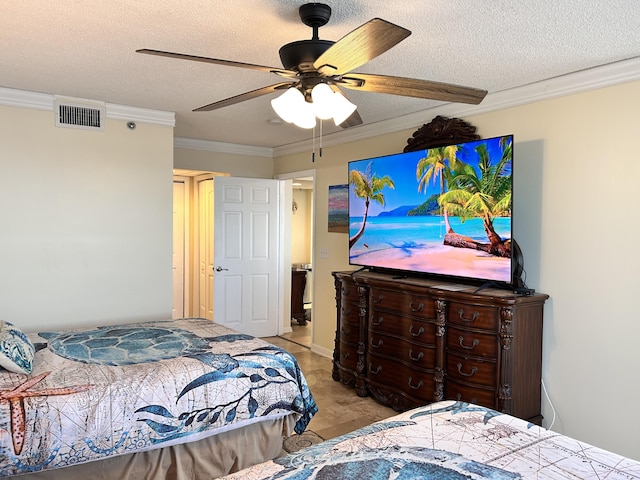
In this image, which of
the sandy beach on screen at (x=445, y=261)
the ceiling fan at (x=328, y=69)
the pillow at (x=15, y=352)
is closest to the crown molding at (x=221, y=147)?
the sandy beach on screen at (x=445, y=261)

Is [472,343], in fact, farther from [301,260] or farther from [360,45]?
[301,260]

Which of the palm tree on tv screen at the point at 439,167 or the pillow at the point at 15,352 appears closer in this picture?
the pillow at the point at 15,352

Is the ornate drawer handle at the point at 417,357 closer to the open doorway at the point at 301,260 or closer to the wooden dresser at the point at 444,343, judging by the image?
the wooden dresser at the point at 444,343

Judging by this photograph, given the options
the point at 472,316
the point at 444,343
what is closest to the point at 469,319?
the point at 472,316

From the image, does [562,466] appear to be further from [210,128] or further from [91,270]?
[210,128]

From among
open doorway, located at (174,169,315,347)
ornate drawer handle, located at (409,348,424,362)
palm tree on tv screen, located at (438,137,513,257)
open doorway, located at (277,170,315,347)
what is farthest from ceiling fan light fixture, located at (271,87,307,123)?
open doorway, located at (174,169,315,347)

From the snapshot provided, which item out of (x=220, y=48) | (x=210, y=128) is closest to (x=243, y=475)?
(x=220, y=48)

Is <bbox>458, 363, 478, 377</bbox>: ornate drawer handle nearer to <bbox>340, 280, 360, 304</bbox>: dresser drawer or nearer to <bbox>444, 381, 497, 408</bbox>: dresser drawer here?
<bbox>444, 381, 497, 408</bbox>: dresser drawer

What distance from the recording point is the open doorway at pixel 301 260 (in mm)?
5988

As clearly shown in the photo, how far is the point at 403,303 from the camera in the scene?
366 centimetres

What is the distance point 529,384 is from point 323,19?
261cm

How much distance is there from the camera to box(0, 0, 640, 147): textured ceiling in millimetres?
2150

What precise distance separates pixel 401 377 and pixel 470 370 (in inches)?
25.9

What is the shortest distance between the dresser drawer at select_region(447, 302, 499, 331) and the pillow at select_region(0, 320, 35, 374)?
2574mm
